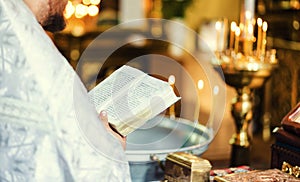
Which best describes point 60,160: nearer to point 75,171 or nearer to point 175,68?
point 75,171

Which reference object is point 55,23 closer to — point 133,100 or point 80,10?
point 133,100

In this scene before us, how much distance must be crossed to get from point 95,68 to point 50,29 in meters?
3.82

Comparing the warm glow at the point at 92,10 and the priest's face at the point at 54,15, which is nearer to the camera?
the priest's face at the point at 54,15

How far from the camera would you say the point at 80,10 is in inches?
206

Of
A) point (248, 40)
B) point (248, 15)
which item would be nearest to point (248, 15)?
point (248, 15)

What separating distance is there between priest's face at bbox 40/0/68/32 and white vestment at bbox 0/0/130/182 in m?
0.12

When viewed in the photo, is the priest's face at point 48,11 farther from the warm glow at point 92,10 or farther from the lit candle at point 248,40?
the warm glow at point 92,10

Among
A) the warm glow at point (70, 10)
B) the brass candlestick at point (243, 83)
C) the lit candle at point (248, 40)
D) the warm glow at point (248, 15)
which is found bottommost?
the brass candlestick at point (243, 83)

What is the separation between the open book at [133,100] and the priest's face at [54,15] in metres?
0.18

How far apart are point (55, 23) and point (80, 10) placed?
4.14 metres

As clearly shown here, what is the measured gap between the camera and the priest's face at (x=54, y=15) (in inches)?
42.1

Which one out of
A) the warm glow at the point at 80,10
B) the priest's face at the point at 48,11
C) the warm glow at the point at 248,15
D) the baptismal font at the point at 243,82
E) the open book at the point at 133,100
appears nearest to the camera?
the priest's face at the point at 48,11

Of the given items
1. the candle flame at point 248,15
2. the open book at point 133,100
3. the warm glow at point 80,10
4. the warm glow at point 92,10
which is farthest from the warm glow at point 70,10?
the open book at point 133,100

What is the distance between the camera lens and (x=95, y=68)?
5.00 metres
